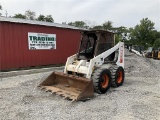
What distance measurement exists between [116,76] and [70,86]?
1.83 metres

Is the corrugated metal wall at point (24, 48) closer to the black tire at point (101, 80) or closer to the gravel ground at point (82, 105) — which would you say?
the gravel ground at point (82, 105)

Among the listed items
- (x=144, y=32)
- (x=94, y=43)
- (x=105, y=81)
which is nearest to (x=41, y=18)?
(x=144, y=32)

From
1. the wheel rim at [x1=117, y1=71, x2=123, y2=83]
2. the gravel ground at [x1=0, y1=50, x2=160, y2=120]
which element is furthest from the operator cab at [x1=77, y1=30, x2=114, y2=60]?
the gravel ground at [x1=0, y1=50, x2=160, y2=120]

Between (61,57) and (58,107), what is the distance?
27.4 ft

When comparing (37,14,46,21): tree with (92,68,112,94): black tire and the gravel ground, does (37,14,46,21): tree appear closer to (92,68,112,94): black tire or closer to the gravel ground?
the gravel ground

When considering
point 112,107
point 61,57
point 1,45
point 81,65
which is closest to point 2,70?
point 1,45

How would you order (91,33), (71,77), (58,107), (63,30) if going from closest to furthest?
1. (58,107)
2. (71,77)
3. (91,33)
4. (63,30)

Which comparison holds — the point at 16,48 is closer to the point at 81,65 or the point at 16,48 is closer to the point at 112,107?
the point at 81,65

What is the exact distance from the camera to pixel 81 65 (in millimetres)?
8102

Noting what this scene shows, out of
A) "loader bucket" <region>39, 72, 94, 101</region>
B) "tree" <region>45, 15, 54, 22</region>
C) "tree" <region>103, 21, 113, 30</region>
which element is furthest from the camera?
"tree" <region>103, 21, 113, 30</region>

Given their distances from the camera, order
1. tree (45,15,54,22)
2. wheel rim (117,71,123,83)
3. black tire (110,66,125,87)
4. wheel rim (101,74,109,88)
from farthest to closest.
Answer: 1. tree (45,15,54,22)
2. wheel rim (117,71,123,83)
3. black tire (110,66,125,87)
4. wheel rim (101,74,109,88)

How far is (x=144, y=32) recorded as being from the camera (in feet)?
151

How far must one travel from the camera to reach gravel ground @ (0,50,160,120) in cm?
561

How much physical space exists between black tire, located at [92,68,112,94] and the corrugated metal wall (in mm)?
5686
